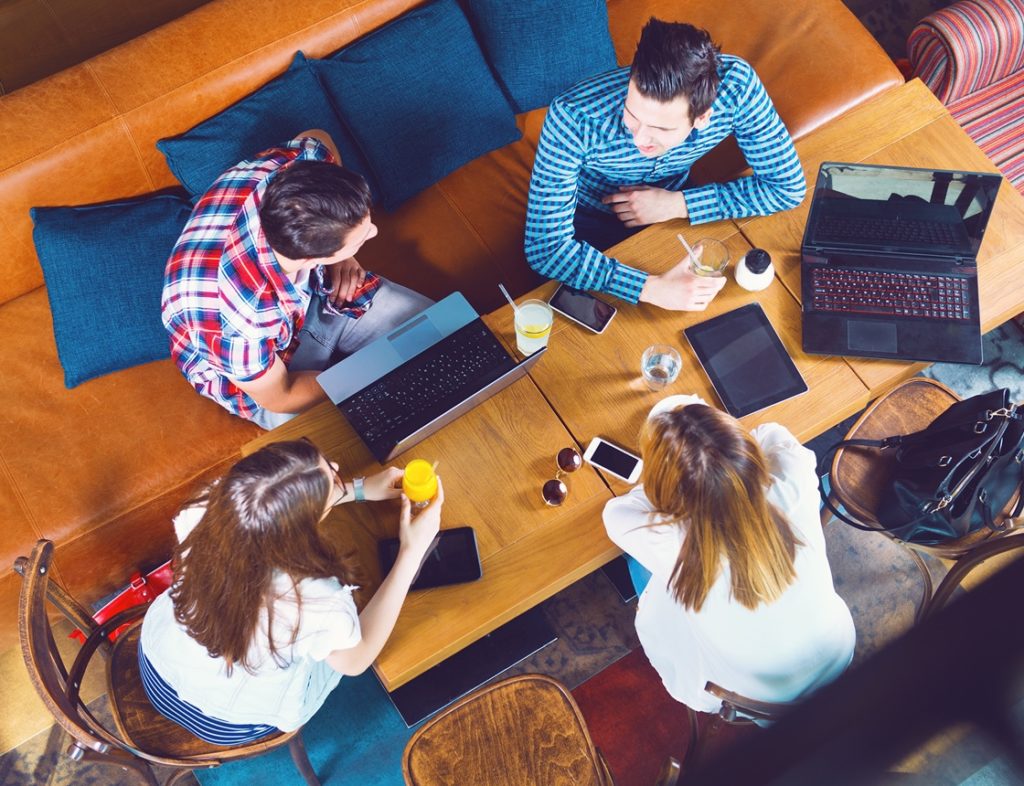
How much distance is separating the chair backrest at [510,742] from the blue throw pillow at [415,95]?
1350 millimetres

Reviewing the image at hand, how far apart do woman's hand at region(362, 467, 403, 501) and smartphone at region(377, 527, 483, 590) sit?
92mm

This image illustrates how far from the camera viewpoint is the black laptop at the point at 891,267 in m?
1.75

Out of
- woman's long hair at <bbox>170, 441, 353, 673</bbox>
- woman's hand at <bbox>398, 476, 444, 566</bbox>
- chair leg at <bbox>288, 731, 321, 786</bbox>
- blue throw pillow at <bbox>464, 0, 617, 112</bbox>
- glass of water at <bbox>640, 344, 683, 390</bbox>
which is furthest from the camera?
blue throw pillow at <bbox>464, 0, 617, 112</bbox>

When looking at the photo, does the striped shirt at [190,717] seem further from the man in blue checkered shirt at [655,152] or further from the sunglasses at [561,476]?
the man in blue checkered shirt at [655,152]

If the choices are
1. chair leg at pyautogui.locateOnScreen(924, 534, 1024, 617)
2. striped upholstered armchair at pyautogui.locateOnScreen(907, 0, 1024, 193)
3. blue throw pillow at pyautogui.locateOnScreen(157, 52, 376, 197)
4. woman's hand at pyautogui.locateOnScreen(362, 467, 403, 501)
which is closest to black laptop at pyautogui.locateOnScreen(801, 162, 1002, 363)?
chair leg at pyautogui.locateOnScreen(924, 534, 1024, 617)

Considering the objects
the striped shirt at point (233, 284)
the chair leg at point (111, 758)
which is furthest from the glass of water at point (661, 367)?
the chair leg at point (111, 758)

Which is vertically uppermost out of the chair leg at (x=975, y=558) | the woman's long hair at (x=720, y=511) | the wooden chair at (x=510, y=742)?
the woman's long hair at (x=720, y=511)

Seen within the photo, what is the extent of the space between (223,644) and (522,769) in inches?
27.7

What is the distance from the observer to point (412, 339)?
1733mm

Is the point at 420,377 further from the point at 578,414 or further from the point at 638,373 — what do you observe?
the point at 638,373

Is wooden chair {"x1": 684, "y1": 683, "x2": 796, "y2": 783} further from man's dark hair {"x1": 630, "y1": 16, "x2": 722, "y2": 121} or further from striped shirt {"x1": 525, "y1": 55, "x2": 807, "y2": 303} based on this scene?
man's dark hair {"x1": 630, "y1": 16, "x2": 722, "y2": 121}

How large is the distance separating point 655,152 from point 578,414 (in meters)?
0.63

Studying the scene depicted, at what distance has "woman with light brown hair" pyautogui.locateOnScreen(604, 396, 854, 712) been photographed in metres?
1.41

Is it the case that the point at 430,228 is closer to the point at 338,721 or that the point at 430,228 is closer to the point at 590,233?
the point at 590,233
